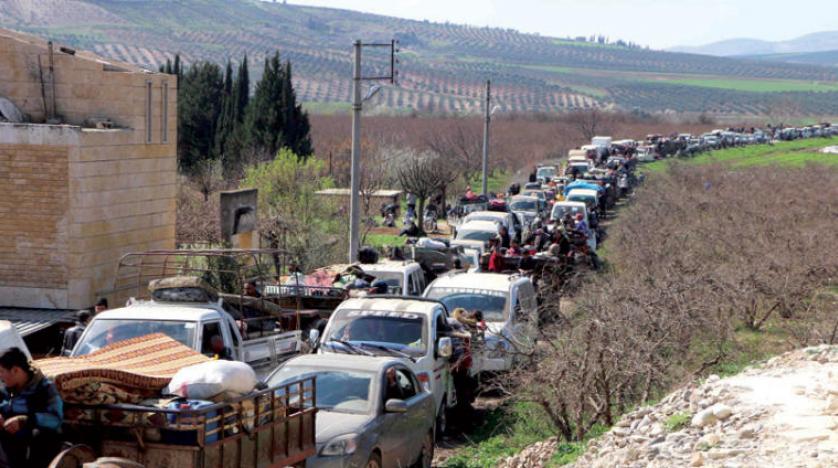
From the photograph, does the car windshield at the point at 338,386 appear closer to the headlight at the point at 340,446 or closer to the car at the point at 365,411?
the car at the point at 365,411

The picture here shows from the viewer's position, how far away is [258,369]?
1391 centimetres

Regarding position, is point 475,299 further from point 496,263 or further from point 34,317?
point 34,317

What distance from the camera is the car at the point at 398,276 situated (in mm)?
19188

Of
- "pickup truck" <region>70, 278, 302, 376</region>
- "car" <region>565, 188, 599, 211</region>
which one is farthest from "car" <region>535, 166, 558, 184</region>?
"pickup truck" <region>70, 278, 302, 376</region>

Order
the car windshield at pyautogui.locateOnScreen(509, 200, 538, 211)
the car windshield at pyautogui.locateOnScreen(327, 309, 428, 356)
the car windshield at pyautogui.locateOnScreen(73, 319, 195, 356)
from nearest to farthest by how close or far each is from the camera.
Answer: the car windshield at pyautogui.locateOnScreen(73, 319, 195, 356)
the car windshield at pyautogui.locateOnScreen(327, 309, 428, 356)
the car windshield at pyautogui.locateOnScreen(509, 200, 538, 211)

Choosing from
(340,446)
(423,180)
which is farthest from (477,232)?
(340,446)

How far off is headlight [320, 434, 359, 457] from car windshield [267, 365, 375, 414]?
1.90ft

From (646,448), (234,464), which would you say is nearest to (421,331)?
(646,448)

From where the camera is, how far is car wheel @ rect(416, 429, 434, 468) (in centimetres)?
1191

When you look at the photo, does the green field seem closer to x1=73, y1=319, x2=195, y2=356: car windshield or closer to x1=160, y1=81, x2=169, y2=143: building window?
x1=160, y1=81, x2=169, y2=143: building window

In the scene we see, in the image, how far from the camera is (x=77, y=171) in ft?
62.4

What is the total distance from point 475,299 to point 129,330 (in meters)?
6.53

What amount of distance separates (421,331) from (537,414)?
71.7 inches

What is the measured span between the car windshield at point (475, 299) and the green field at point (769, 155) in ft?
181
